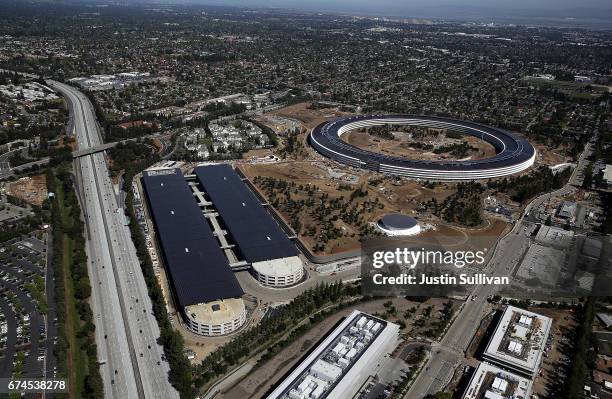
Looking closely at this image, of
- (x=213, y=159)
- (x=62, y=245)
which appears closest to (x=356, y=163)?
(x=213, y=159)

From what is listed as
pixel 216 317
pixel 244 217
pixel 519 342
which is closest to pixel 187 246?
pixel 244 217

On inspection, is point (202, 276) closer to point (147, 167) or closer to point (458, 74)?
point (147, 167)

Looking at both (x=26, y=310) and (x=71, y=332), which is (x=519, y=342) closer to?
(x=71, y=332)

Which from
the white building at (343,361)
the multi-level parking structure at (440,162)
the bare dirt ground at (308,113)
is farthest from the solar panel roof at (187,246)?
the bare dirt ground at (308,113)

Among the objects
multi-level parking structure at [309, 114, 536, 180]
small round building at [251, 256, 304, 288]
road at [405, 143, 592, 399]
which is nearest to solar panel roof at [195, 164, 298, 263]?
small round building at [251, 256, 304, 288]

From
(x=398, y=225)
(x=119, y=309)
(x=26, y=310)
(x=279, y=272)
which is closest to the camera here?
(x=26, y=310)

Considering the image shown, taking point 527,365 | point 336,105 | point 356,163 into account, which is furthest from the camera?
point 336,105
